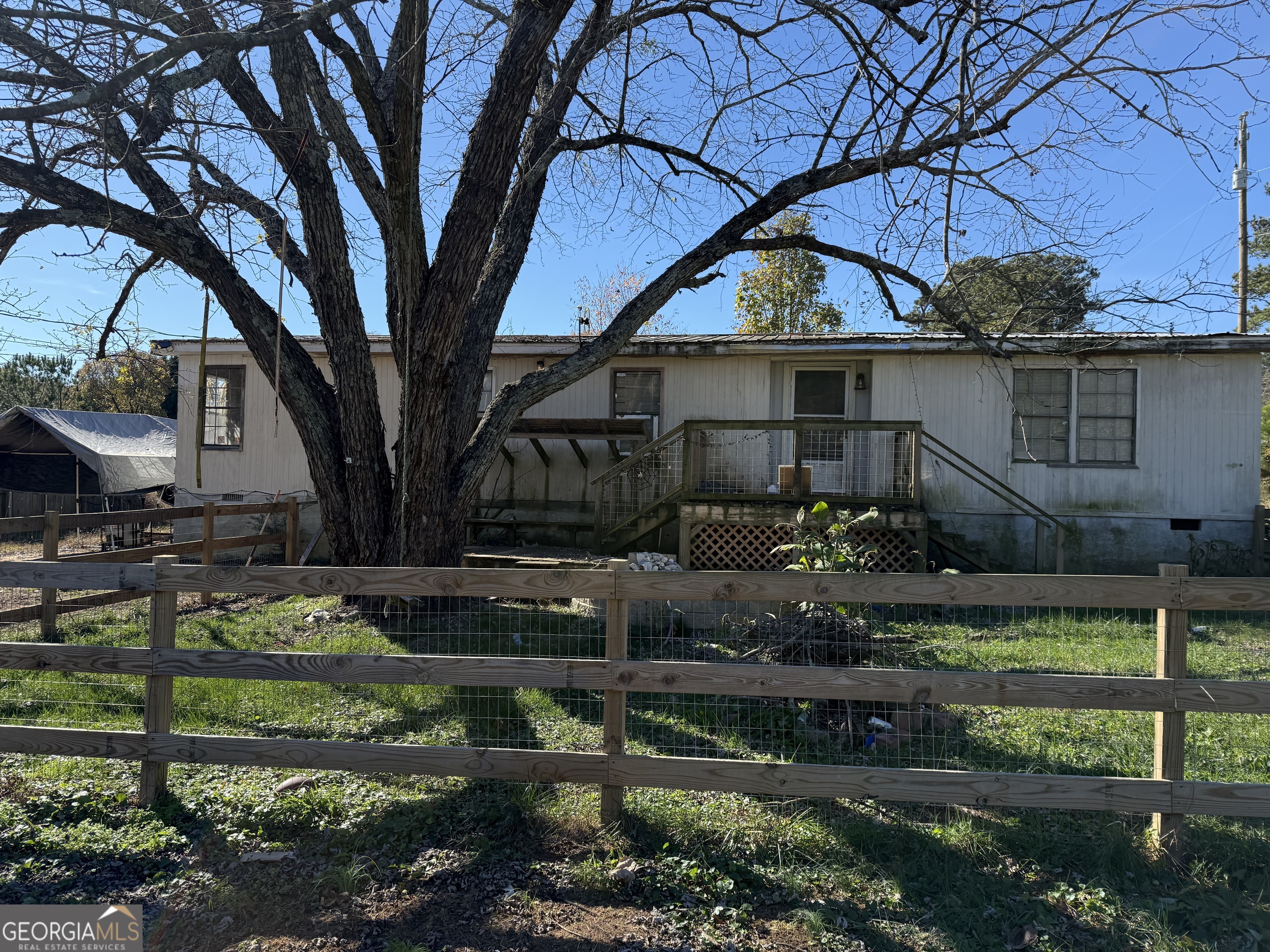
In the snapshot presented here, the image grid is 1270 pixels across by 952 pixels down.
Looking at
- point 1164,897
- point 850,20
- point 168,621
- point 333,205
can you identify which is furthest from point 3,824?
point 850,20

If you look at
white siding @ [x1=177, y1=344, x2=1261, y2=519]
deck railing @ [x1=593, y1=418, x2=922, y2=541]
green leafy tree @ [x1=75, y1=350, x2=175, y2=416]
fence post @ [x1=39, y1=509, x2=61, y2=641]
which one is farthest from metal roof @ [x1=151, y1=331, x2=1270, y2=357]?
green leafy tree @ [x1=75, y1=350, x2=175, y2=416]

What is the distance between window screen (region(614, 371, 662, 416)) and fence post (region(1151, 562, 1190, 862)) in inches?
418

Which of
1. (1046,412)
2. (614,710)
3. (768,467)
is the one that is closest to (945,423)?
(1046,412)

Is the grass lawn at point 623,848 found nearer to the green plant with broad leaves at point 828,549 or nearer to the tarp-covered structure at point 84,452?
the green plant with broad leaves at point 828,549

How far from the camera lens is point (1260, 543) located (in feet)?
37.7

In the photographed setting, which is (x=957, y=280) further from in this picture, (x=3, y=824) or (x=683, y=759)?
(x=3, y=824)

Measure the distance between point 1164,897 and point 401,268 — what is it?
713cm

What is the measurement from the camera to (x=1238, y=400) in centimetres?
1197

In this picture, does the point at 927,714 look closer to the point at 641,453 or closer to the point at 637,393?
the point at 641,453

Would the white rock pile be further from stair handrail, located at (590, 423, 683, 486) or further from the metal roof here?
the metal roof

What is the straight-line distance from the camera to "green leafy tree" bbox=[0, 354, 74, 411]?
102 ft

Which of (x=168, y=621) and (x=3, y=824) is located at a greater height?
(x=168, y=621)

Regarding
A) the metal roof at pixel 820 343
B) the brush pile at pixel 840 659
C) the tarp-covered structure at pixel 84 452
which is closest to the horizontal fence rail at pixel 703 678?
the brush pile at pixel 840 659

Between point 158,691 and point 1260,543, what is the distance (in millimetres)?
13985
